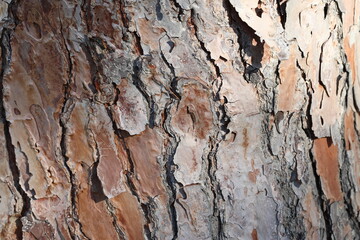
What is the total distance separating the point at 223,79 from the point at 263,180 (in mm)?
240

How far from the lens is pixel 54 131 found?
0.91 meters

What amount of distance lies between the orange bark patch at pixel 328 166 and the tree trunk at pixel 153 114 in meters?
0.07

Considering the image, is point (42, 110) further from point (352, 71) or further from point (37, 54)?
point (352, 71)

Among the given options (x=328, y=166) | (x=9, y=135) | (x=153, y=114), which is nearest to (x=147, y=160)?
(x=153, y=114)

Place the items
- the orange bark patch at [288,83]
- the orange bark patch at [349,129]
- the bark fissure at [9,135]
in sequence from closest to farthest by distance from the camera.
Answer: the bark fissure at [9,135] < the orange bark patch at [288,83] < the orange bark patch at [349,129]

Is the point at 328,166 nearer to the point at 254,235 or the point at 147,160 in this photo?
the point at 254,235

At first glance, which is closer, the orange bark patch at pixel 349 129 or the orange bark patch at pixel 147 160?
the orange bark patch at pixel 147 160

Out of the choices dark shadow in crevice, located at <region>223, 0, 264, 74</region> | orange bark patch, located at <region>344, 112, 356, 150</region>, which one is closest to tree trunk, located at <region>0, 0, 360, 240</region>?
dark shadow in crevice, located at <region>223, 0, 264, 74</region>

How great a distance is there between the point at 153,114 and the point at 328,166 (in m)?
0.45

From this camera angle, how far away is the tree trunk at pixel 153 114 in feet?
2.94

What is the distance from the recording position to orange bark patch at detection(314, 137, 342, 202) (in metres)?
1.06

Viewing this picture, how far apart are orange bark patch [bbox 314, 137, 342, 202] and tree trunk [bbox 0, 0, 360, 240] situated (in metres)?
0.07

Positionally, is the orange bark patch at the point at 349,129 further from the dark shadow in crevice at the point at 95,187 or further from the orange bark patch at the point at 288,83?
the dark shadow in crevice at the point at 95,187

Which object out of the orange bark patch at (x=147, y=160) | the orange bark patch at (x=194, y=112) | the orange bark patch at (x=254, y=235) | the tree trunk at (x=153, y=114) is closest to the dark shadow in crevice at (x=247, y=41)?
the tree trunk at (x=153, y=114)
